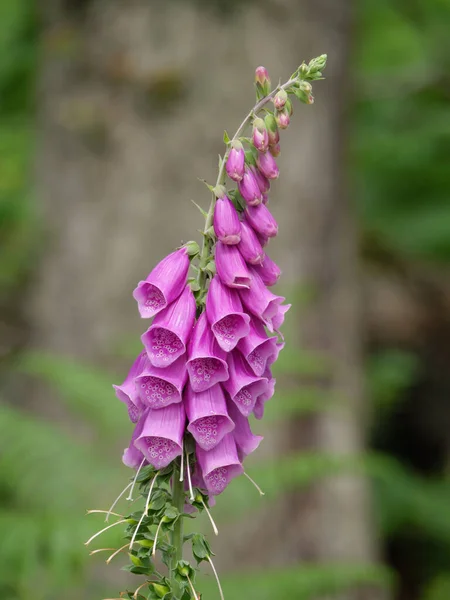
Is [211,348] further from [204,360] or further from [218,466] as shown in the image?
[218,466]

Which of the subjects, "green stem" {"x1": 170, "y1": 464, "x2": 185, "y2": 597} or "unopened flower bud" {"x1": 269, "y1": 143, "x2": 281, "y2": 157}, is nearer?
"green stem" {"x1": 170, "y1": 464, "x2": 185, "y2": 597}

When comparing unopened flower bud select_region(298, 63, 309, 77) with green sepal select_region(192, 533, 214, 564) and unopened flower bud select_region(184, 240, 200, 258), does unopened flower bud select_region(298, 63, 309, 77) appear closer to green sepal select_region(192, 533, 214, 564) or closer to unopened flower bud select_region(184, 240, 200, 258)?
unopened flower bud select_region(184, 240, 200, 258)

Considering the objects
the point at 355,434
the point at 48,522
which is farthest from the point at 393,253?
the point at 48,522

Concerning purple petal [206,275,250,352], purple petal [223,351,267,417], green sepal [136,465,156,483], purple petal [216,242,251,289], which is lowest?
green sepal [136,465,156,483]

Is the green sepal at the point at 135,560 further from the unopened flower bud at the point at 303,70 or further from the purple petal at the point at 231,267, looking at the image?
the unopened flower bud at the point at 303,70

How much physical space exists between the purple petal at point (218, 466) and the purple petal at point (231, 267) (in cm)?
28

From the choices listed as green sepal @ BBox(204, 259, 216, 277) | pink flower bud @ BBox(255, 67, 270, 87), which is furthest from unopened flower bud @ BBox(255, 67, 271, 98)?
green sepal @ BBox(204, 259, 216, 277)

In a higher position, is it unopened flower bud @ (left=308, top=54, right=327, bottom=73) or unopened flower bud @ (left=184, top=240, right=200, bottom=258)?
unopened flower bud @ (left=308, top=54, right=327, bottom=73)

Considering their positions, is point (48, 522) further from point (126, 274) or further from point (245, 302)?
point (126, 274)

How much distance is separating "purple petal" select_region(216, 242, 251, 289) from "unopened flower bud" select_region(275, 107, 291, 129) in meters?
0.22

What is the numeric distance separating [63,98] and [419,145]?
11.6 ft

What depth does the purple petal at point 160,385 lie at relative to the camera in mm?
1396

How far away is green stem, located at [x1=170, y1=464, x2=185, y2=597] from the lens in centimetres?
124

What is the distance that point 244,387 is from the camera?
1.43 metres
